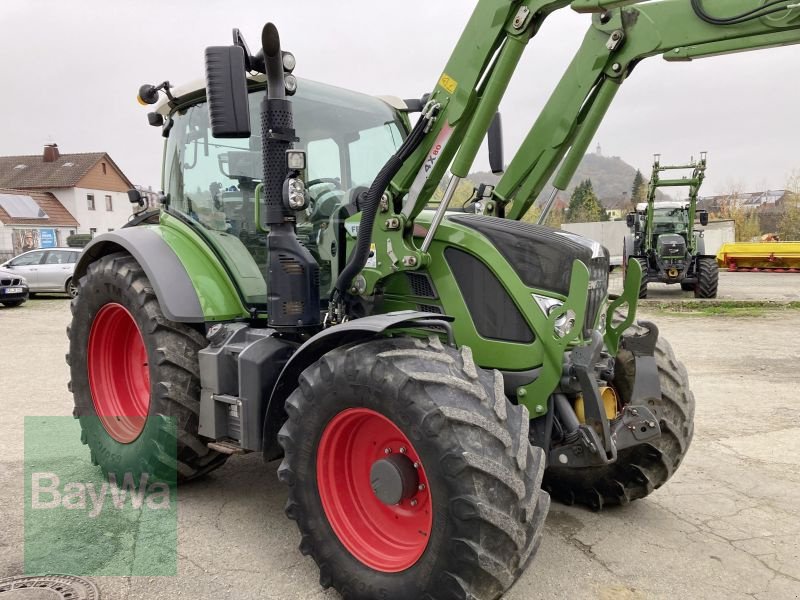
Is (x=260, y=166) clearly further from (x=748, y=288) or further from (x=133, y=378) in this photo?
(x=748, y=288)

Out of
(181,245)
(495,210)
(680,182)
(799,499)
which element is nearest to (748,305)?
(680,182)

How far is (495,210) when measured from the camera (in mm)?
4082

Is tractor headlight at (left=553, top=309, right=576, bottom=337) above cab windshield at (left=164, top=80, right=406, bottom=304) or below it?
below

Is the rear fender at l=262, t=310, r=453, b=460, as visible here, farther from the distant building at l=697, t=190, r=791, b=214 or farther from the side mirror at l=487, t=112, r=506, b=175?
the distant building at l=697, t=190, r=791, b=214

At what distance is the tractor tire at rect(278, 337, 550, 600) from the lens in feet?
8.26

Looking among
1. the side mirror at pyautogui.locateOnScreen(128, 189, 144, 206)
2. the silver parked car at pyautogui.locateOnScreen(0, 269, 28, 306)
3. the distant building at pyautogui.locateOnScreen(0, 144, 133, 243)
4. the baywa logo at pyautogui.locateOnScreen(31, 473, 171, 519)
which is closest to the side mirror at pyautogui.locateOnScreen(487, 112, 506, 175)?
the side mirror at pyautogui.locateOnScreen(128, 189, 144, 206)

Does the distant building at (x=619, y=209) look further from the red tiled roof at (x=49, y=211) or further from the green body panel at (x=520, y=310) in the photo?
the green body panel at (x=520, y=310)

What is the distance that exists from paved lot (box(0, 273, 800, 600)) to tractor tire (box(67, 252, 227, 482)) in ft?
1.19

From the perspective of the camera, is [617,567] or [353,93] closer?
[617,567]

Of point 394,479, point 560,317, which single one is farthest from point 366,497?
point 560,317

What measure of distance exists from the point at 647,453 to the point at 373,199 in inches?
82.5

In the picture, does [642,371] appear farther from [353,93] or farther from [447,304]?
[353,93]

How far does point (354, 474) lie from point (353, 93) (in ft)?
7.89

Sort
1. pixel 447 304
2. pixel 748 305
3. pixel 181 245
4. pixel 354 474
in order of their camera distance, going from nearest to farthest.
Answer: pixel 354 474, pixel 447 304, pixel 181 245, pixel 748 305
